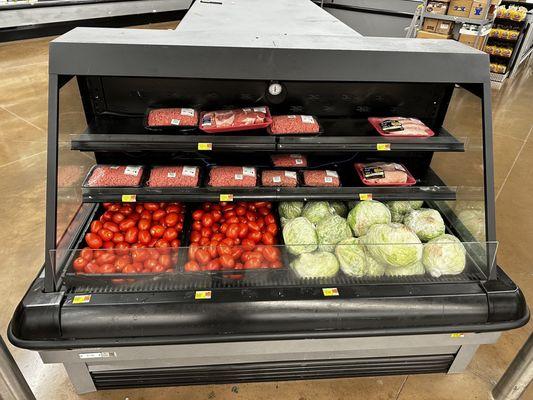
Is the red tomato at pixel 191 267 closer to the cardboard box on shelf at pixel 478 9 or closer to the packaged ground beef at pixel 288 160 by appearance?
the packaged ground beef at pixel 288 160

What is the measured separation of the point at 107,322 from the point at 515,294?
2114mm

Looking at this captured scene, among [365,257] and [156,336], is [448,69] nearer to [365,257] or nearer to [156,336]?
[365,257]

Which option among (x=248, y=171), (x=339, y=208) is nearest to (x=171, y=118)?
(x=248, y=171)

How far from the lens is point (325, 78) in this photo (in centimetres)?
184

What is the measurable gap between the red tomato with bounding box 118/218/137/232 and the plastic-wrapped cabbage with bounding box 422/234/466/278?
1757 millimetres

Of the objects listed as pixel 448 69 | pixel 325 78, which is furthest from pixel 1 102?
pixel 448 69

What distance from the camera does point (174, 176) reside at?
2.24m

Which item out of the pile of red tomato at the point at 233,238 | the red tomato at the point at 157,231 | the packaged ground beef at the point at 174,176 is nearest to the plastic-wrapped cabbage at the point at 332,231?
the pile of red tomato at the point at 233,238

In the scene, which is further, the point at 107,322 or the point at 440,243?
the point at 440,243

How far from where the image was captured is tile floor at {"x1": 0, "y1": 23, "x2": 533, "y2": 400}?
2.20m

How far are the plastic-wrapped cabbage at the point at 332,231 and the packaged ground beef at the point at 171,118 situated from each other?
976 millimetres

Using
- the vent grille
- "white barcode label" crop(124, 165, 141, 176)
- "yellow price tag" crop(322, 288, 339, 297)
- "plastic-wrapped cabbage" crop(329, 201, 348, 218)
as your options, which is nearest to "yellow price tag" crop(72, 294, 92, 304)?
the vent grille

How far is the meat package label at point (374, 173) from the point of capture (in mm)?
2389

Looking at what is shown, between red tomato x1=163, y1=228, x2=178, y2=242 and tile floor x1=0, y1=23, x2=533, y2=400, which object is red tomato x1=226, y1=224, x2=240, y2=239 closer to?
red tomato x1=163, y1=228, x2=178, y2=242
